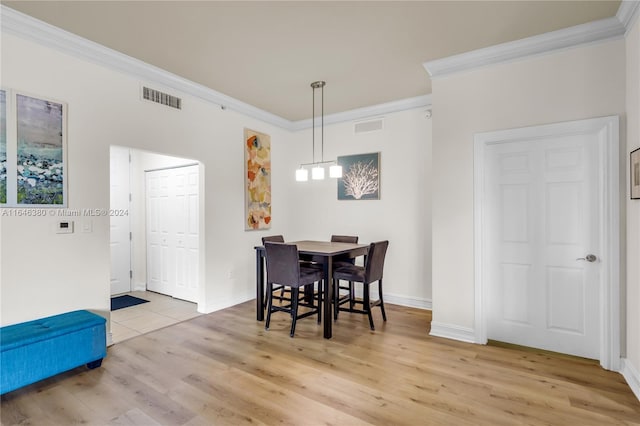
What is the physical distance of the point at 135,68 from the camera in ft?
11.0

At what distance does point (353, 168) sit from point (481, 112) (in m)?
2.13

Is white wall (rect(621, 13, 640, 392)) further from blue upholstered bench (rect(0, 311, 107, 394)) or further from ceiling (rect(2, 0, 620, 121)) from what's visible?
blue upholstered bench (rect(0, 311, 107, 394))

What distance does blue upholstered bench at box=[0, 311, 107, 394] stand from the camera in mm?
2264

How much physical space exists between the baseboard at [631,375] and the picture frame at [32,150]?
4787 millimetres

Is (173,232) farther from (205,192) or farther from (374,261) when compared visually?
(374,261)

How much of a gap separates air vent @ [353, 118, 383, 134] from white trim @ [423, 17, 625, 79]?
1351mm

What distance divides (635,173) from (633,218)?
0.35 metres

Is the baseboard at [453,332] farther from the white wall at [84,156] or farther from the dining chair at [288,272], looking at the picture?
the white wall at [84,156]

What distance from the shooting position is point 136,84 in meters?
3.44

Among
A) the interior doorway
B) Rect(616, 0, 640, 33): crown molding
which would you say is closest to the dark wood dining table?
the interior doorway

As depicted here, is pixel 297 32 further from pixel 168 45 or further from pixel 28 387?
pixel 28 387

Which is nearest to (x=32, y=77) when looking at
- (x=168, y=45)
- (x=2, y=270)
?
(x=168, y=45)

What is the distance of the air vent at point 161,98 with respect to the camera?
3.54 metres

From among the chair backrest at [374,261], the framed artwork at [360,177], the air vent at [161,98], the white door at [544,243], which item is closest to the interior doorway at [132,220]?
the air vent at [161,98]
